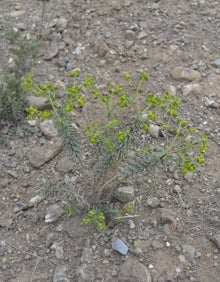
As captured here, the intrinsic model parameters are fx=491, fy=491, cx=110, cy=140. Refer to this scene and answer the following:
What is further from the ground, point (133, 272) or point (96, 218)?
point (96, 218)

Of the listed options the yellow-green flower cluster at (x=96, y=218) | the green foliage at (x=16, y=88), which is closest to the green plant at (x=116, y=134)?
the yellow-green flower cluster at (x=96, y=218)

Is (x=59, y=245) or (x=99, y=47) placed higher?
(x=99, y=47)

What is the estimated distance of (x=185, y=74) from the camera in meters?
3.58

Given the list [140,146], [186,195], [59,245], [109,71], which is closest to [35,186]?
[59,245]

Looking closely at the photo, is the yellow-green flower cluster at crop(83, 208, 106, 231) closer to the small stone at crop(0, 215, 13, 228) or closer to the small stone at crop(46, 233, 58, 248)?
the small stone at crop(46, 233, 58, 248)

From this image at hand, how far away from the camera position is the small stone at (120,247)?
2629 mm

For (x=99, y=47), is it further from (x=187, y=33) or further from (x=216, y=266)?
(x=216, y=266)

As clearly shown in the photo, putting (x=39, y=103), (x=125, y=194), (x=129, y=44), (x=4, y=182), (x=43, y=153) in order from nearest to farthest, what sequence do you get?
(x=125, y=194)
(x=4, y=182)
(x=43, y=153)
(x=39, y=103)
(x=129, y=44)

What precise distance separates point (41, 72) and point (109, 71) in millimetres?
516

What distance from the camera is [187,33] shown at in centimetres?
390

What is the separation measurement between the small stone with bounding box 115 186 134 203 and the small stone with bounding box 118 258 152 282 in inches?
15.0

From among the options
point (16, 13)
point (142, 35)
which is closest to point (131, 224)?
point (142, 35)

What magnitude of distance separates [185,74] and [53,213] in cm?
146

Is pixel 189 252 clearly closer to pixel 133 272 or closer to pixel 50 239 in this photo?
pixel 133 272
